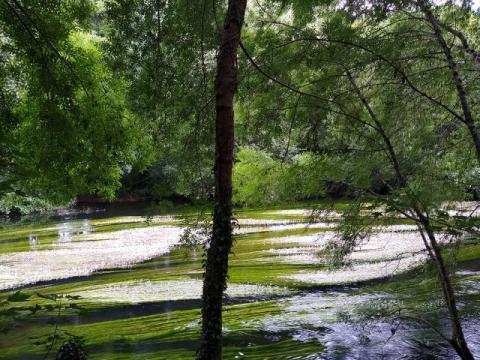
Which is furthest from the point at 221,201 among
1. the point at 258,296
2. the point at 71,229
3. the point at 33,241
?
the point at 71,229

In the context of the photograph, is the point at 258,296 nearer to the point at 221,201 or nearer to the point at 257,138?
the point at 257,138

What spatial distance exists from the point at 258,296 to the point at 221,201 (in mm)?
7255

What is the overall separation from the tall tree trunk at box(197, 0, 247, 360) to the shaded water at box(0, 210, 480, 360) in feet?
4.25

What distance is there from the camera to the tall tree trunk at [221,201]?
360 cm

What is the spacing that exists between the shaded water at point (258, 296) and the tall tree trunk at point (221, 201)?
130cm

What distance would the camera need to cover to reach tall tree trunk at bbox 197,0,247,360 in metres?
3.60

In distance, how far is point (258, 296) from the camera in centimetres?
1051

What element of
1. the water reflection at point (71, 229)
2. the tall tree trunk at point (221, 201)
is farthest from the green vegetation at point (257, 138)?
the water reflection at point (71, 229)

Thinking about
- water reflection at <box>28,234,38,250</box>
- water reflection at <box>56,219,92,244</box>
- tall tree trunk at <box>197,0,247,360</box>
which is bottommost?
water reflection at <box>28,234,38,250</box>

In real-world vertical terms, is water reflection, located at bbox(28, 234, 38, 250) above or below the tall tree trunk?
below

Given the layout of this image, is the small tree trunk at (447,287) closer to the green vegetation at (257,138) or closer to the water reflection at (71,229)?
the green vegetation at (257,138)

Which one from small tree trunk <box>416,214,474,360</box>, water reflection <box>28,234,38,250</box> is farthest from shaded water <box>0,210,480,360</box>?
water reflection <box>28,234,38,250</box>

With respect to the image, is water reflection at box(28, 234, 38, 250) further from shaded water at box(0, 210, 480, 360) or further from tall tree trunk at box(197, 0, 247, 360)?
tall tree trunk at box(197, 0, 247, 360)

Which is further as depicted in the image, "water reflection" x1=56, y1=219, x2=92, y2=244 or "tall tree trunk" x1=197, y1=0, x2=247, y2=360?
"water reflection" x1=56, y1=219, x2=92, y2=244
